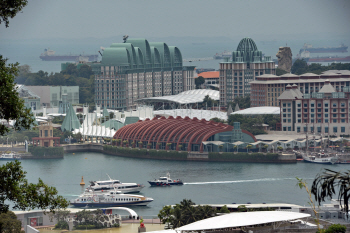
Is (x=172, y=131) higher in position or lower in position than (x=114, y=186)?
higher

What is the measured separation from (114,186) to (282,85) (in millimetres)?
44031

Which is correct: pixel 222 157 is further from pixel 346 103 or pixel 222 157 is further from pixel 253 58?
pixel 253 58

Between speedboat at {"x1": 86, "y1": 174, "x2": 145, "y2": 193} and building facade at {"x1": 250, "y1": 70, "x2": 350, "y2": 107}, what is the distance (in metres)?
41.2

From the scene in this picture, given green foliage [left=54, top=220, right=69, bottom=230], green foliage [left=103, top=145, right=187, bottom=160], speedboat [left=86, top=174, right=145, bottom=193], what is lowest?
green foliage [left=54, top=220, right=69, bottom=230]

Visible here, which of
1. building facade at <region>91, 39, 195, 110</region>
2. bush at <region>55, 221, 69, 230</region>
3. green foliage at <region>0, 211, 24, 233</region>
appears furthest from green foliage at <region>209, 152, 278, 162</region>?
green foliage at <region>0, 211, 24, 233</region>

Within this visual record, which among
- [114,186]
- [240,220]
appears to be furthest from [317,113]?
[240,220]

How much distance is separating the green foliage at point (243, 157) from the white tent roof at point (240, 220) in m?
37.9

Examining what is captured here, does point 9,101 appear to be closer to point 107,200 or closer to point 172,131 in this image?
point 107,200

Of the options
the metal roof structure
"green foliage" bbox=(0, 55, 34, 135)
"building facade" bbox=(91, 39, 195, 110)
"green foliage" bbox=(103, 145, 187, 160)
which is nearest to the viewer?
"green foliage" bbox=(0, 55, 34, 135)

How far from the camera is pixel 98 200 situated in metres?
44.5

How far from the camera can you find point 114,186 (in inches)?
1848

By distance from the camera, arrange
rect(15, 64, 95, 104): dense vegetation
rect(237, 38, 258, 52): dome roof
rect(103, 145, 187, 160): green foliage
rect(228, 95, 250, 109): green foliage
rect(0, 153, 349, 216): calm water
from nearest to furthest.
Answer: rect(0, 153, 349, 216): calm water, rect(103, 145, 187, 160): green foliage, rect(228, 95, 250, 109): green foliage, rect(237, 38, 258, 52): dome roof, rect(15, 64, 95, 104): dense vegetation

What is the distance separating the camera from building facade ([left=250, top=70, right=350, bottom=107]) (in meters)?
86.6

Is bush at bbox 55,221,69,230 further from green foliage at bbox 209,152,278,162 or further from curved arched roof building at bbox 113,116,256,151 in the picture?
curved arched roof building at bbox 113,116,256,151
